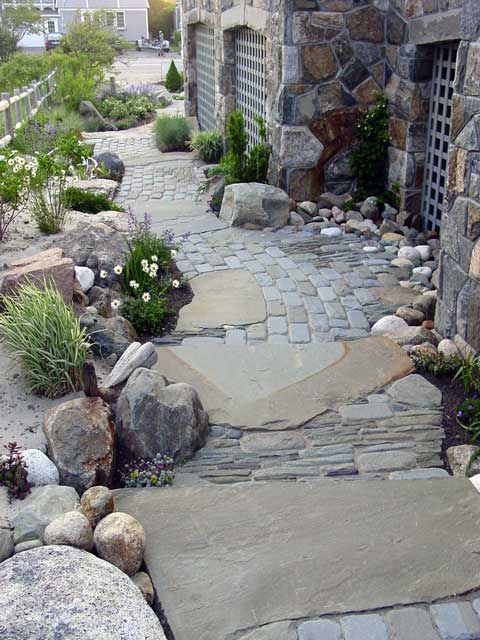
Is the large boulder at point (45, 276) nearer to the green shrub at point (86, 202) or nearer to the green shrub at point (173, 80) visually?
the green shrub at point (86, 202)

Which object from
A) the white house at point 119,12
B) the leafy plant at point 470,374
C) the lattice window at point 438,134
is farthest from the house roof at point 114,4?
the leafy plant at point 470,374

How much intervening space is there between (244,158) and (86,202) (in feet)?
6.85

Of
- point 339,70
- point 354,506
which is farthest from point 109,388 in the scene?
point 339,70

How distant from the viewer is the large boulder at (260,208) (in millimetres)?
7914

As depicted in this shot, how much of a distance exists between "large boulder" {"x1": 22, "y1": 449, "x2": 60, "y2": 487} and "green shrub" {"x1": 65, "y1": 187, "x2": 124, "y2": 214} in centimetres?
467

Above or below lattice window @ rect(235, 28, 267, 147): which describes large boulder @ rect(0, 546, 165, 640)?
below

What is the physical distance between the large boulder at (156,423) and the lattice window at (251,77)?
20.9ft

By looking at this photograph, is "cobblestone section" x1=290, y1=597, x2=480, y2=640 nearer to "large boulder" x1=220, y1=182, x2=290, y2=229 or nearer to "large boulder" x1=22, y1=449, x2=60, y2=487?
"large boulder" x1=22, y1=449, x2=60, y2=487

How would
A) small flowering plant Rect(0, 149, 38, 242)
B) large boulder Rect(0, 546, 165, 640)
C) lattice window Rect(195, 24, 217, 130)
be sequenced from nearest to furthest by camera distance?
large boulder Rect(0, 546, 165, 640) → small flowering plant Rect(0, 149, 38, 242) → lattice window Rect(195, 24, 217, 130)

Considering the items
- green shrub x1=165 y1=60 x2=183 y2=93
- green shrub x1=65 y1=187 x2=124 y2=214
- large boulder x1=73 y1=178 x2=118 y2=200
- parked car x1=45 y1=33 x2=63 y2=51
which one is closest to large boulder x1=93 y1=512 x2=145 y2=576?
green shrub x1=65 y1=187 x2=124 y2=214

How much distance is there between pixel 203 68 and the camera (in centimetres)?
1379

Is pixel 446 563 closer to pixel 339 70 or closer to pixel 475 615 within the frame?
pixel 475 615

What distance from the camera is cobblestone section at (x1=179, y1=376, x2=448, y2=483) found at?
370 centimetres

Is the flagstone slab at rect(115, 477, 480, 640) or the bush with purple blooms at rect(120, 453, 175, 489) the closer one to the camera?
the flagstone slab at rect(115, 477, 480, 640)
